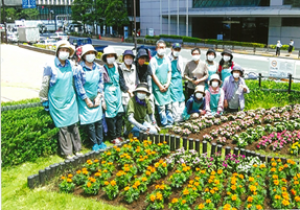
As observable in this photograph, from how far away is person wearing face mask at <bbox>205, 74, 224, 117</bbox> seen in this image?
27.0ft

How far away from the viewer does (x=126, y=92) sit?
747 centimetres

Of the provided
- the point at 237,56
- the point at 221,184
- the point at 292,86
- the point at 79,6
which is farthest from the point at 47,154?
the point at 79,6

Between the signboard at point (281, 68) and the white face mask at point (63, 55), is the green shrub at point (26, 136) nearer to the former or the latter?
the white face mask at point (63, 55)

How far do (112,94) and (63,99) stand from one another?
1.09 m

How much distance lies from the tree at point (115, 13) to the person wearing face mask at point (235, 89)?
36.4m

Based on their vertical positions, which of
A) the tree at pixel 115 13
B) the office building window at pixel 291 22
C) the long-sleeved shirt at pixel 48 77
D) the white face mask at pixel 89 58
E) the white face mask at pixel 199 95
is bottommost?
the white face mask at pixel 199 95

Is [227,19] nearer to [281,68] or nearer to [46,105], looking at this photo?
[281,68]

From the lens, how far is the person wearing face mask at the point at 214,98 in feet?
27.0

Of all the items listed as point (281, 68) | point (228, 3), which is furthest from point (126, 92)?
point (228, 3)

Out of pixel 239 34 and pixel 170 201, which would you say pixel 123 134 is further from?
pixel 239 34

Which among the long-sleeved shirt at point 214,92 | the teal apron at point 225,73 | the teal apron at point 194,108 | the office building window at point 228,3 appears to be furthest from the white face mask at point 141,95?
the office building window at point 228,3

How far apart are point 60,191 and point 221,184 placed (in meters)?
2.46

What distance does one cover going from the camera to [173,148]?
21.9ft

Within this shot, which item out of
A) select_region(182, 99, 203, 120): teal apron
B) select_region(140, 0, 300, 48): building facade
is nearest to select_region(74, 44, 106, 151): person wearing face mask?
select_region(182, 99, 203, 120): teal apron
